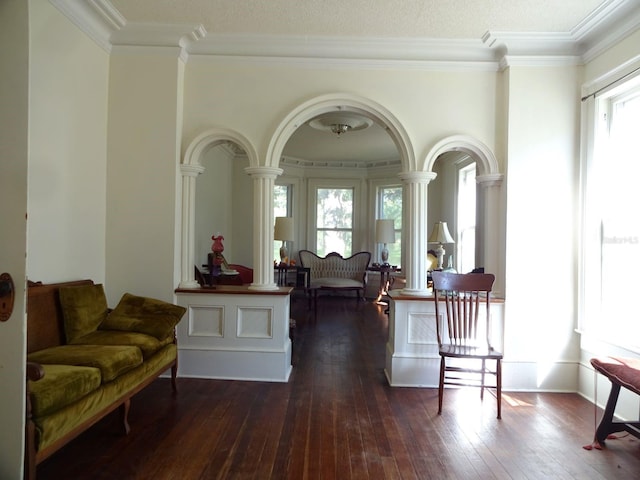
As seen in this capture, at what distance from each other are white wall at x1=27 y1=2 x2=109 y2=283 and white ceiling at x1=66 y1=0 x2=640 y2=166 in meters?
0.28

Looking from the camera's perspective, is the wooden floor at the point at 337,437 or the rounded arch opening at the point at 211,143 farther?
the rounded arch opening at the point at 211,143

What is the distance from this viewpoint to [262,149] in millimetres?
3965

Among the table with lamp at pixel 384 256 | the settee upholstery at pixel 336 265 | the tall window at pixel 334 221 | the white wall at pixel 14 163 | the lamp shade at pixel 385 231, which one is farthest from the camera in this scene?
the tall window at pixel 334 221

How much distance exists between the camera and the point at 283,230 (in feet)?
26.3

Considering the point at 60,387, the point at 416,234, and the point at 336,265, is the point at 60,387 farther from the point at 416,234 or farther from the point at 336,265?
the point at 336,265

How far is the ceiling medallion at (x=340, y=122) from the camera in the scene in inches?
228

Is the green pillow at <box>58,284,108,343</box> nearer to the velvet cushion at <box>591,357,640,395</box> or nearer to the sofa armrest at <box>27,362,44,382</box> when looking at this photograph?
the sofa armrest at <box>27,362,44,382</box>

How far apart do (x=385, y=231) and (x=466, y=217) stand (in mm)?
1903

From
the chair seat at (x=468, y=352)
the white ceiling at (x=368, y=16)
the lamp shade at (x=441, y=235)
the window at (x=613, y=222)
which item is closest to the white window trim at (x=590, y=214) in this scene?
the window at (x=613, y=222)

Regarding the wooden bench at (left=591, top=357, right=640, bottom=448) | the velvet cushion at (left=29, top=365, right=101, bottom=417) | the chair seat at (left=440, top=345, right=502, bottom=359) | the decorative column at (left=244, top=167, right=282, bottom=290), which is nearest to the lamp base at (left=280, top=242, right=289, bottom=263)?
the decorative column at (left=244, top=167, right=282, bottom=290)

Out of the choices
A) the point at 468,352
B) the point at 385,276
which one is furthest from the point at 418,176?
the point at 385,276

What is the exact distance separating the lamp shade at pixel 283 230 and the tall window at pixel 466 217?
315 cm

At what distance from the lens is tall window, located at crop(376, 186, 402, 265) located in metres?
8.93

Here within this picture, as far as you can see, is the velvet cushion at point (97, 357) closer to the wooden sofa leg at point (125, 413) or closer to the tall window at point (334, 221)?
the wooden sofa leg at point (125, 413)
